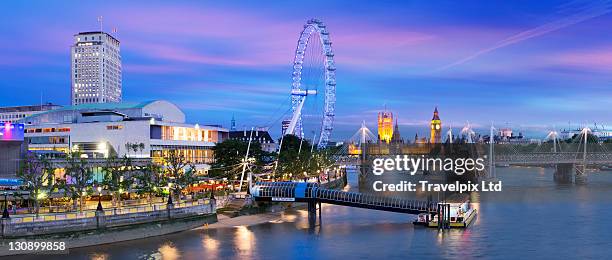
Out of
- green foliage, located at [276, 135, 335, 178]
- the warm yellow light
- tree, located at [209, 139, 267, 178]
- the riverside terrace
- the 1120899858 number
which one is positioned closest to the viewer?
the 1120899858 number

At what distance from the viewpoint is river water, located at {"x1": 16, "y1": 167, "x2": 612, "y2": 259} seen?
156 feet

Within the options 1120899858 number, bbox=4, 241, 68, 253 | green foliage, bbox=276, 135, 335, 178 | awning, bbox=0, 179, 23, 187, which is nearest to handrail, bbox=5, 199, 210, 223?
1120899858 number, bbox=4, 241, 68, 253

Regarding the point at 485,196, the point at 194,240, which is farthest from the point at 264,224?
the point at 485,196

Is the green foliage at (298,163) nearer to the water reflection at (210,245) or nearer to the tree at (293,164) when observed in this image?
the tree at (293,164)

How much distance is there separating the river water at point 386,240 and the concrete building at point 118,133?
40.1 metres

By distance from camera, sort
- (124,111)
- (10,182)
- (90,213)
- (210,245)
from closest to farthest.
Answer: (90,213)
(210,245)
(10,182)
(124,111)

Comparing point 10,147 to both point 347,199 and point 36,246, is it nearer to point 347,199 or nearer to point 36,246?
point 36,246

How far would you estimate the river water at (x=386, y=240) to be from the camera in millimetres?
47469

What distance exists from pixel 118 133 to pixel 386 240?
6387 cm

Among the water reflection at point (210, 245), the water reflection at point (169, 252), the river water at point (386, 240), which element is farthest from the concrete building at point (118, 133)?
the water reflection at point (169, 252)

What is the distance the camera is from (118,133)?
107 meters

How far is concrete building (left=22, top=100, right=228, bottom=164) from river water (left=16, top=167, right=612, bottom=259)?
40128 mm

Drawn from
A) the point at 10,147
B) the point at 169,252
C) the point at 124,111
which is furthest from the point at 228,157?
the point at 169,252

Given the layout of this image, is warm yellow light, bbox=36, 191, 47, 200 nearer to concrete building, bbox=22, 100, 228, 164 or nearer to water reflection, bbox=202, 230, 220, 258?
water reflection, bbox=202, 230, 220, 258
